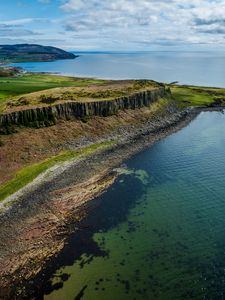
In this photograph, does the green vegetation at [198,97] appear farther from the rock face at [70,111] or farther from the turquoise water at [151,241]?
the turquoise water at [151,241]

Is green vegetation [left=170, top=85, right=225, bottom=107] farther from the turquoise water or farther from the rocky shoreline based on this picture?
the turquoise water

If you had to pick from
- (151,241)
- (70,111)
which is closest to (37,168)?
(70,111)

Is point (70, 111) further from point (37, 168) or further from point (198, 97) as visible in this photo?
point (198, 97)

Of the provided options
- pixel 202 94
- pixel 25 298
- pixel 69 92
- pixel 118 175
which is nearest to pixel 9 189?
pixel 118 175

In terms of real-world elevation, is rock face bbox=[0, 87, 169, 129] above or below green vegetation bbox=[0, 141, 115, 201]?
above

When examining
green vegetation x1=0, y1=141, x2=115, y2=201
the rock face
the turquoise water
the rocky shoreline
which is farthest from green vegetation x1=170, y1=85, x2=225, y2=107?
the turquoise water

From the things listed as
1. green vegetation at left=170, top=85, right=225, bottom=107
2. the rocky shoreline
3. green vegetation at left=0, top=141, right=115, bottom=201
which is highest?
green vegetation at left=170, top=85, right=225, bottom=107

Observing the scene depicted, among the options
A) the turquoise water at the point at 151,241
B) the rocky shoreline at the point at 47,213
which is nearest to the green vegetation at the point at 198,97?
the rocky shoreline at the point at 47,213
